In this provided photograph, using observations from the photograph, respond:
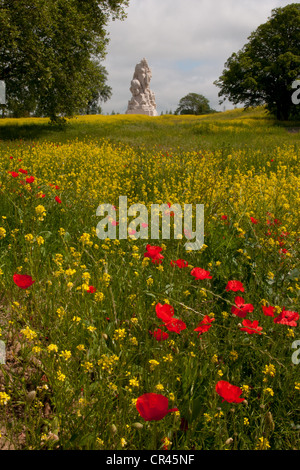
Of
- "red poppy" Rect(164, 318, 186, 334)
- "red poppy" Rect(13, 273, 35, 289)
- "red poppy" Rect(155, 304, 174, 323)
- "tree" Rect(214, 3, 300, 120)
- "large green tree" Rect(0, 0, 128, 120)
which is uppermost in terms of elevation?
"tree" Rect(214, 3, 300, 120)

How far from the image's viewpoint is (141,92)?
5269 centimetres

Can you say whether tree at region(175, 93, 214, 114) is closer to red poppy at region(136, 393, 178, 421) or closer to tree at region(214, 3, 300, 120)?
tree at region(214, 3, 300, 120)

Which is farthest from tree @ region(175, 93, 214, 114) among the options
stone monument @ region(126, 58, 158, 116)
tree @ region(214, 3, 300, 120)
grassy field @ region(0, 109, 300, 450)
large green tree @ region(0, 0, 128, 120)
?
grassy field @ region(0, 109, 300, 450)

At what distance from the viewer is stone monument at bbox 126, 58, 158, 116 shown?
51656 millimetres

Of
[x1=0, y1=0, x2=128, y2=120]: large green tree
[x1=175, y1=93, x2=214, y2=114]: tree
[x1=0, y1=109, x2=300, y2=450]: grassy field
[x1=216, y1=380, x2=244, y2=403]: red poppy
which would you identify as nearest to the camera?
[x1=216, y1=380, x2=244, y2=403]: red poppy

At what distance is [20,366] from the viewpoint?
5.60 ft

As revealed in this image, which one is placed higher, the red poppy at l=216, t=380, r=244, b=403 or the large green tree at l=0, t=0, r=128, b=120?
the large green tree at l=0, t=0, r=128, b=120

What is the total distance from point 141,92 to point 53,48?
127 ft

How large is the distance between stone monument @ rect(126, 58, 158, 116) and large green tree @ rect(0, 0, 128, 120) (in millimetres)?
33409

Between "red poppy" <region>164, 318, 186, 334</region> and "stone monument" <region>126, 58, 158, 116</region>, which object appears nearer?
"red poppy" <region>164, 318, 186, 334</region>

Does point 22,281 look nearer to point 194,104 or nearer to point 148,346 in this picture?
point 148,346
